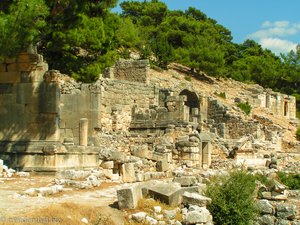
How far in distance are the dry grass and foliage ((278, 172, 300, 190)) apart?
775cm

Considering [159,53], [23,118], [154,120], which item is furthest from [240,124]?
[23,118]

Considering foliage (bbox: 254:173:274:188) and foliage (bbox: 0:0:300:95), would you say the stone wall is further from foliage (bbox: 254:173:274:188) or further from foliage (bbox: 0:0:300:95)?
foliage (bbox: 254:173:274:188)

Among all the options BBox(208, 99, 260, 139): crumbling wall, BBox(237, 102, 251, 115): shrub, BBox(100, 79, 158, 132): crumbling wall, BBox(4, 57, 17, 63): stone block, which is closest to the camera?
BBox(4, 57, 17, 63): stone block

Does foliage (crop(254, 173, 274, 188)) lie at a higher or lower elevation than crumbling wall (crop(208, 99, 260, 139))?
lower

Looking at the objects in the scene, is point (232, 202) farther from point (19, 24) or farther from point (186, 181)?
point (19, 24)

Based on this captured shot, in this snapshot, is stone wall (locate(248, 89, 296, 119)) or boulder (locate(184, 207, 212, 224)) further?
stone wall (locate(248, 89, 296, 119))

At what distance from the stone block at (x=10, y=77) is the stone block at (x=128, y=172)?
11.6 ft

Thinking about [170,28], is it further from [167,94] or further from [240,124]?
[167,94]

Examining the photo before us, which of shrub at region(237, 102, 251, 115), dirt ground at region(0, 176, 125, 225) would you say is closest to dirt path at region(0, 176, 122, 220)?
dirt ground at region(0, 176, 125, 225)

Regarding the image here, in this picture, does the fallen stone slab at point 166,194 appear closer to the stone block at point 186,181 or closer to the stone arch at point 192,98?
the stone block at point 186,181

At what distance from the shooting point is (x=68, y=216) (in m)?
7.21

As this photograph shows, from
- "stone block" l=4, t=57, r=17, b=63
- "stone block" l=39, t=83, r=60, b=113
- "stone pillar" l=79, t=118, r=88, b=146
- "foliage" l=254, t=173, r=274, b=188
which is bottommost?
"foliage" l=254, t=173, r=274, b=188

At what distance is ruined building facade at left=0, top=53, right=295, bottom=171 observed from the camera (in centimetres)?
1257

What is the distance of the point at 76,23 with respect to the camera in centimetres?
1438
